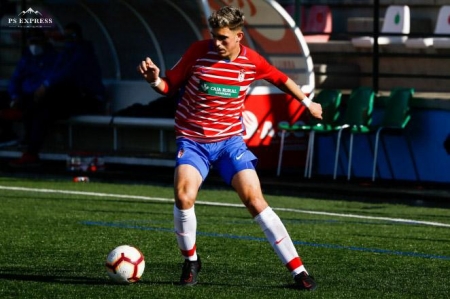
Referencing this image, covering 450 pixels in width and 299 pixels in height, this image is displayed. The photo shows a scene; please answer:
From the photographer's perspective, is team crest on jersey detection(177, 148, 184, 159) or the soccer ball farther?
team crest on jersey detection(177, 148, 184, 159)

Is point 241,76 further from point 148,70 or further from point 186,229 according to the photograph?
point 186,229

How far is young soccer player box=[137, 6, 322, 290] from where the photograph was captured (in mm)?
8109

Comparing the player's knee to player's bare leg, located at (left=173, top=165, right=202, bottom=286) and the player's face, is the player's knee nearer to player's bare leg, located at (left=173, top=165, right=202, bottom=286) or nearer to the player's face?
player's bare leg, located at (left=173, top=165, right=202, bottom=286)

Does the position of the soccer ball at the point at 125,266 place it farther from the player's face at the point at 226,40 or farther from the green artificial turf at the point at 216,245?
the player's face at the point at 226,40

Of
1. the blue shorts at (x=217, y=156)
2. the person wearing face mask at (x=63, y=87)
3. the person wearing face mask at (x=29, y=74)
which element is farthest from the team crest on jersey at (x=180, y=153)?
the person wearing face mask at (x=29, y=74)

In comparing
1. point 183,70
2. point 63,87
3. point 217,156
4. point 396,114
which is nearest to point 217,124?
point 217,156

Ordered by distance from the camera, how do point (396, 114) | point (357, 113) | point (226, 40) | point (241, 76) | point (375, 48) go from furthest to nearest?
point (375, 48) < point (357, 113) < point (396, 114) < point (241, 76) < point (226, 40)

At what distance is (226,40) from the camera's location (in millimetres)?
8148

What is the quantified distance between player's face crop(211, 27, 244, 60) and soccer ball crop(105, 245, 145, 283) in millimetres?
1421

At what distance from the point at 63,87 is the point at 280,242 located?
10347mm

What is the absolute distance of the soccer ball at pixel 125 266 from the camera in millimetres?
8195

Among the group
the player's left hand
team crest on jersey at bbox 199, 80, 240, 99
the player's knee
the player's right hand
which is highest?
the player's right hand

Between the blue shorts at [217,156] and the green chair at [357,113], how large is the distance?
799 centimetres

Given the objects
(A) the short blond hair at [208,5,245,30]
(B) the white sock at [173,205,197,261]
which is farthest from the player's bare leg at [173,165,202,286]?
(A) the short blond hair at [208,5,245,30]
